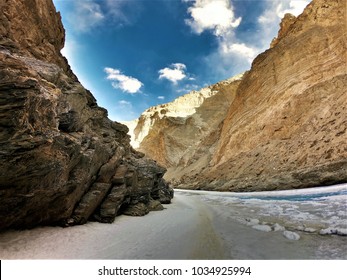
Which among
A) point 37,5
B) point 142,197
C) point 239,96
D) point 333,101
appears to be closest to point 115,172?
point 142,197

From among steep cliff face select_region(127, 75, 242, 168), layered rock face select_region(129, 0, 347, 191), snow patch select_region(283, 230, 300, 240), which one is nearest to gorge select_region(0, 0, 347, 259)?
snow patch select_region(283, 230, 300, 240)

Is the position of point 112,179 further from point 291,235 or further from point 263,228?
point 291,235

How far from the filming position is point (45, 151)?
5.96 meters

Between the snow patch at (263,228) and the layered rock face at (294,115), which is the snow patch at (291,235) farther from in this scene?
the layered rock face at (294,115)

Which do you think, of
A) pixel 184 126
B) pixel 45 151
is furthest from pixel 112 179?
pixel 184 126

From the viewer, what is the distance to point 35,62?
350 inches

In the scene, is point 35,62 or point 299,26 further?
point 299,26

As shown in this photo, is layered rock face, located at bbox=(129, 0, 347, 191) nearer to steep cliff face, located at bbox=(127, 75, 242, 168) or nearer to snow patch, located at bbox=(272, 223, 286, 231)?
snow patch, located at bbox=(272, 223, 286, 231)

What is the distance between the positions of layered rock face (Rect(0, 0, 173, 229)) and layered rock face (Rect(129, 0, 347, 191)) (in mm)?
14115

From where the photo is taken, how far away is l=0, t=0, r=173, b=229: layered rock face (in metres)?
5.29

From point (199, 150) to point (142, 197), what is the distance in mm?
Result: 50371

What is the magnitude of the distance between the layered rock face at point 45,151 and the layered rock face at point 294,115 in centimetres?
1412

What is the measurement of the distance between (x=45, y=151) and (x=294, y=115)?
2723 centimetres

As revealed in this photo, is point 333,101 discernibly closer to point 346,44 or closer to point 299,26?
point 346,44
